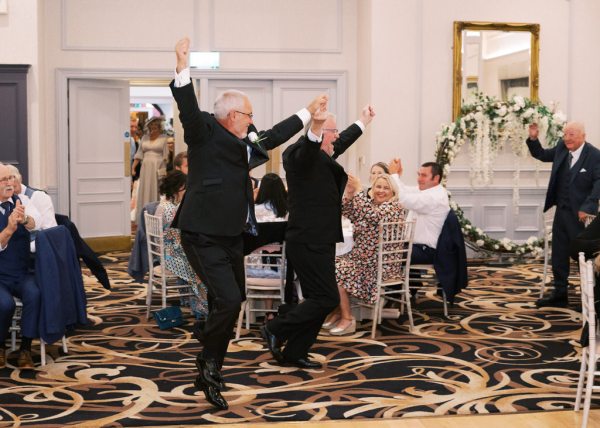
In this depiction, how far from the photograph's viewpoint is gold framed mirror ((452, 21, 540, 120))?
10688mm

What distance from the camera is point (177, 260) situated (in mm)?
6977

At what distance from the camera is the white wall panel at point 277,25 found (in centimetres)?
1118

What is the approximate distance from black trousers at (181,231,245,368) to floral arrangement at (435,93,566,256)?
19.6 feet

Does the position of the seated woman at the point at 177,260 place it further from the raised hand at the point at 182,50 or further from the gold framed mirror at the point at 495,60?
the gold framed mirror at the point at 495,60

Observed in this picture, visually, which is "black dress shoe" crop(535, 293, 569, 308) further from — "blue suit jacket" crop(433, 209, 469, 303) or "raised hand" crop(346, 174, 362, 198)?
"raised hand" crop(346, 174, 362, 198)

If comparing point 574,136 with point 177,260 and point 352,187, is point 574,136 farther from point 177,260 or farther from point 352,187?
point 177,260

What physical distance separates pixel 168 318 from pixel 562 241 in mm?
3551

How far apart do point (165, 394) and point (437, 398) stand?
1.55m

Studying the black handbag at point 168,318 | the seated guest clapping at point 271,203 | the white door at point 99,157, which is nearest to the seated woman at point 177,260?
the black handbag at point 168,318

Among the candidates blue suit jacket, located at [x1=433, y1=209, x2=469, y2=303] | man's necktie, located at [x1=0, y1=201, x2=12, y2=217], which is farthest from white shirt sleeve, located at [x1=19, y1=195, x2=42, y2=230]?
blue suit jacket, located at [x1=433, y1=209, x2=469, y2=303]

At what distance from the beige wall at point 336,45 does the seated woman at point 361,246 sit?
404 cm

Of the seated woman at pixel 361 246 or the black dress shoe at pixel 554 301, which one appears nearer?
the seated woman at pixel 361 246

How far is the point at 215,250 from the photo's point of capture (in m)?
4.68

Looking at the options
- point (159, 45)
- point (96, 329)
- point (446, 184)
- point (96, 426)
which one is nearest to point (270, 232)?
point (96, 329)
